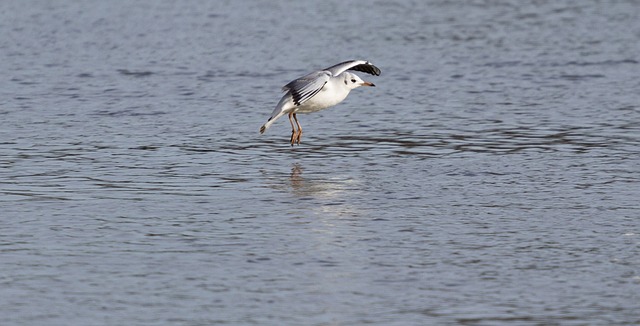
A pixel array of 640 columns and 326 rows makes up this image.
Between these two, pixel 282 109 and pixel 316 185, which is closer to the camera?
pixel 316 185

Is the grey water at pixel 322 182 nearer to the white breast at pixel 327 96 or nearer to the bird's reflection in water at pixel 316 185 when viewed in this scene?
the bird's reflection in water at pixel 316 185

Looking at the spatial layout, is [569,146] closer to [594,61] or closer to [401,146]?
[401,146]

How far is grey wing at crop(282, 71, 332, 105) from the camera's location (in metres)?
14.3

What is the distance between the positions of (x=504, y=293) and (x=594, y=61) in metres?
13.1

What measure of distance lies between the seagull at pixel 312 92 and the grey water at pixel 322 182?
358 mm

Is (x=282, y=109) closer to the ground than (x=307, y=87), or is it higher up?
closer to the ground

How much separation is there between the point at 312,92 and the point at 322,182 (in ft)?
7.19

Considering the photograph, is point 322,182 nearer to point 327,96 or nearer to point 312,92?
point 312,92

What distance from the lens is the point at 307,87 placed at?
567 inches

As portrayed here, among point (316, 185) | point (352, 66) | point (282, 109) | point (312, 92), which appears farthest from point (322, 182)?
point (352, 66)

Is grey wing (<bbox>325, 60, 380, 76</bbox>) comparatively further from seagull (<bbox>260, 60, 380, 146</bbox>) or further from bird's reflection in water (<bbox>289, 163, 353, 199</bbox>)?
bird's reflection in water (<bbox>289, 163, 353, 199</bbox>)

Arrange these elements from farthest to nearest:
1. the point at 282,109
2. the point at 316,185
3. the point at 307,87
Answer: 1. the point at 282,109
2. the point at 307,87
3. the point at 316,185

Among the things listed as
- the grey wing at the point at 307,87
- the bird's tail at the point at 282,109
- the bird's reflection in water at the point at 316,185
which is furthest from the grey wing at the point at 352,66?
the bird's reflection in water at the point at 316,185

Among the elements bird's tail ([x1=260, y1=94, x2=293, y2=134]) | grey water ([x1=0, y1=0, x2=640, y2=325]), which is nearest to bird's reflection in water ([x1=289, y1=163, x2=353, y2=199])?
grey water ([x1=0, y1=0, x2=640, y2=325])
